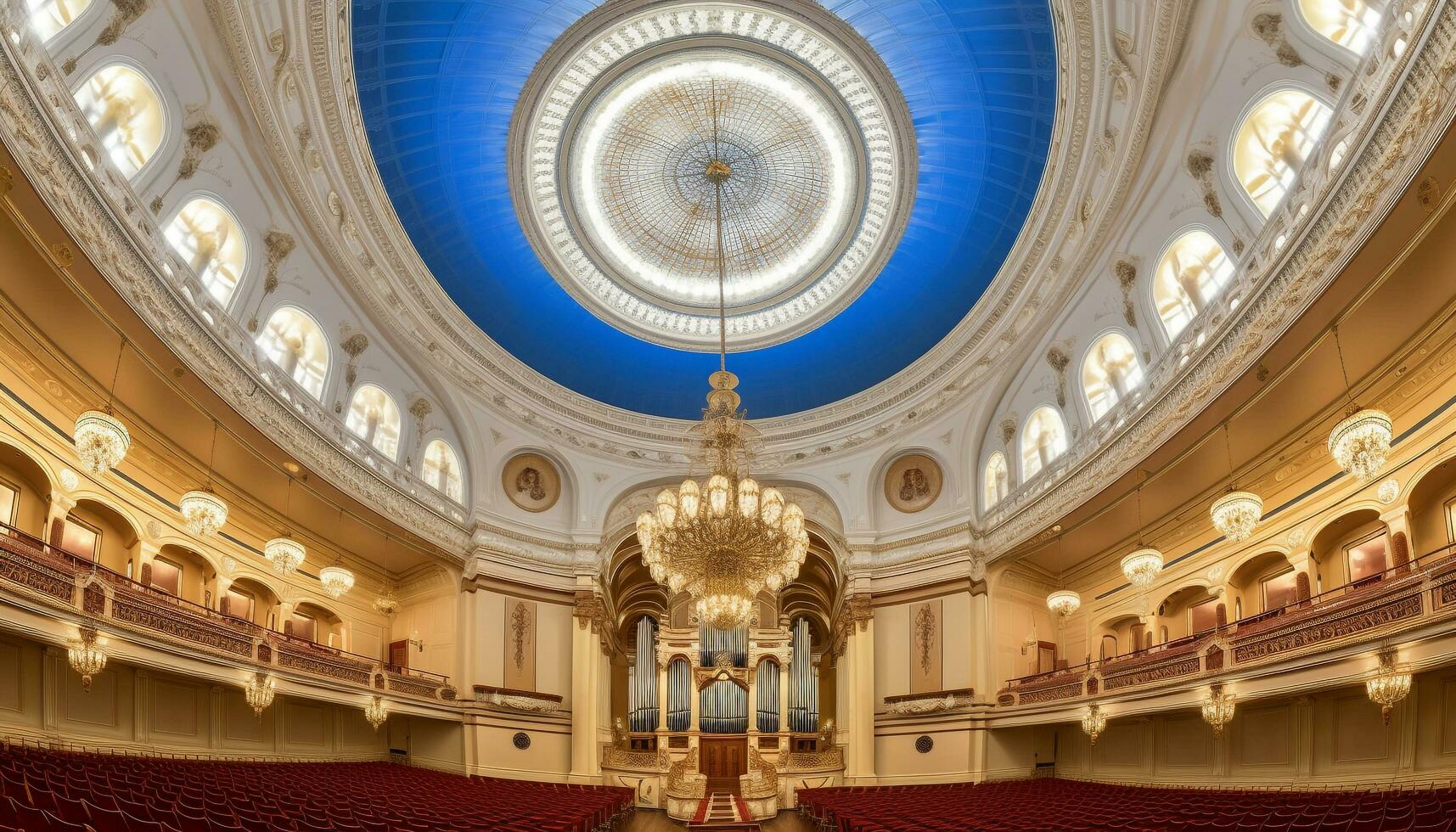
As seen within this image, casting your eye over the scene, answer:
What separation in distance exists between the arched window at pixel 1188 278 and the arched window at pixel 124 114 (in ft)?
49.3

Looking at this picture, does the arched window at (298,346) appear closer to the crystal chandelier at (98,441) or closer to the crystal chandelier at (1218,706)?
the crystal chandelier at (98,441)

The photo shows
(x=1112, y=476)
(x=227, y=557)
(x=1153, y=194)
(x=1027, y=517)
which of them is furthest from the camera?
(x=1027, y=517)

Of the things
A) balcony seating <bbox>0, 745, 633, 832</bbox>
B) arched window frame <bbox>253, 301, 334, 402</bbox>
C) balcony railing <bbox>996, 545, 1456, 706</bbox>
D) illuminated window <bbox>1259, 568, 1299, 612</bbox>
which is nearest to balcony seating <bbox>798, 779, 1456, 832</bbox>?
balcony railing <bbox>996, 545, 1456, 706</bbox>

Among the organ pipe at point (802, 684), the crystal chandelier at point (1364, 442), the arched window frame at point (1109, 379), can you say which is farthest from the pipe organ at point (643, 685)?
the crystal chandelier at point (1364, 442)

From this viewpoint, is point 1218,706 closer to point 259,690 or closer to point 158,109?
point 259,690

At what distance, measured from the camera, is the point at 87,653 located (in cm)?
1090

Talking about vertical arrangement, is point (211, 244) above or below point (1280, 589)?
above

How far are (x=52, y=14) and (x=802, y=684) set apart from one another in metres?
24.0

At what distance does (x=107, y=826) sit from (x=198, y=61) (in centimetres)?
977

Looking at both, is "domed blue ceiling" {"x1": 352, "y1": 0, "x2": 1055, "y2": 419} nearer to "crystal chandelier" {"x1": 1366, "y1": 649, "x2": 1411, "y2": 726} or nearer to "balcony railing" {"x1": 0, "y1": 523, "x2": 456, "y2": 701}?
"balcony railing" {"x1": 0, "y1": 523, "x2": 456, "y2": 701}

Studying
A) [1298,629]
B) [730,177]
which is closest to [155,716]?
[730,177]

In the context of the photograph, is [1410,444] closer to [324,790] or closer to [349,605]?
[324,790]

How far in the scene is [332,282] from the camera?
16.8 metres

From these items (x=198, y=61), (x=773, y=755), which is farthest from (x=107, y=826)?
(x=773, y=755)
